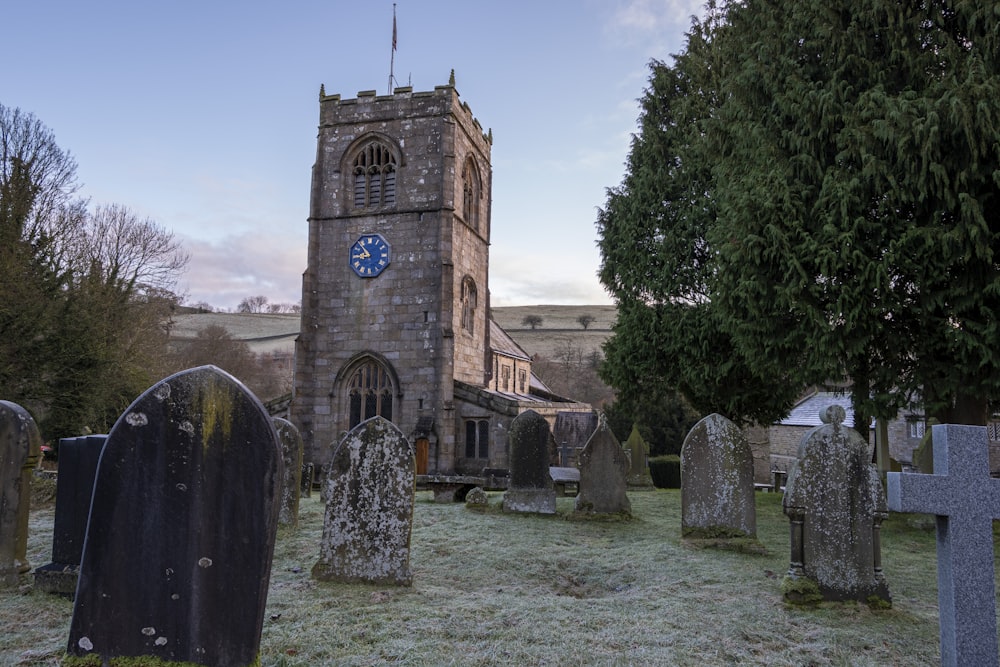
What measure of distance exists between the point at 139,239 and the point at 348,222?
10.3m

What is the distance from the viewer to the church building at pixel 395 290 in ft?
76.2

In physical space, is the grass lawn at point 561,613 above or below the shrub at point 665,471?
above

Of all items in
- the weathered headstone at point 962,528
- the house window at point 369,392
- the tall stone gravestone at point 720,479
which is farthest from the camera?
the house window at point 369,392

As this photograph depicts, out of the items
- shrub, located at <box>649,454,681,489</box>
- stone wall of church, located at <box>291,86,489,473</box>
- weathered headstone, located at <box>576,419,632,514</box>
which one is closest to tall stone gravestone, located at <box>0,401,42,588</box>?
weathered headstone, located at <box>576,419,632,514</box>

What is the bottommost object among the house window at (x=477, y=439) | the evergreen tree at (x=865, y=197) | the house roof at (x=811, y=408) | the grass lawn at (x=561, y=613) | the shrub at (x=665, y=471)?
the shrub at (x=665, y=471)

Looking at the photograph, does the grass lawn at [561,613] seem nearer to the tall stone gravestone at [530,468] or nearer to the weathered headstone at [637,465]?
the tall stone gravestone at [530,468]

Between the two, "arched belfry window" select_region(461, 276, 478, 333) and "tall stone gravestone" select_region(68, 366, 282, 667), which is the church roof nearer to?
"arched belfry window" select_region(461, 276, 478, 333)

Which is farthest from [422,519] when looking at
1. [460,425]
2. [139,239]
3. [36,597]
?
[139,239]

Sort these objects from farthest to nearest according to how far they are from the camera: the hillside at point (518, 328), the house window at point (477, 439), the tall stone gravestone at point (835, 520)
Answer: the hillside at point (518, 328) → the house window at point (477, 439) → the tall stone gravestone at point (835, 520)

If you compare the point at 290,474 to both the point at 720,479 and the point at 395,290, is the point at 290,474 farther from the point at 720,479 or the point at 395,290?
the point at 395,290

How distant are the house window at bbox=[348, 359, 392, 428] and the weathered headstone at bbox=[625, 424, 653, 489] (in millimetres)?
9445

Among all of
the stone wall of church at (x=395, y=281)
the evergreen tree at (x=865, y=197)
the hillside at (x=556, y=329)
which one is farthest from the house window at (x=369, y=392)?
the hillside at (x=556, y=329)

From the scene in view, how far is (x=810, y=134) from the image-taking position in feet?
34.1

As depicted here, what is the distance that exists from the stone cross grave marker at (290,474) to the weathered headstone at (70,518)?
335 cm
